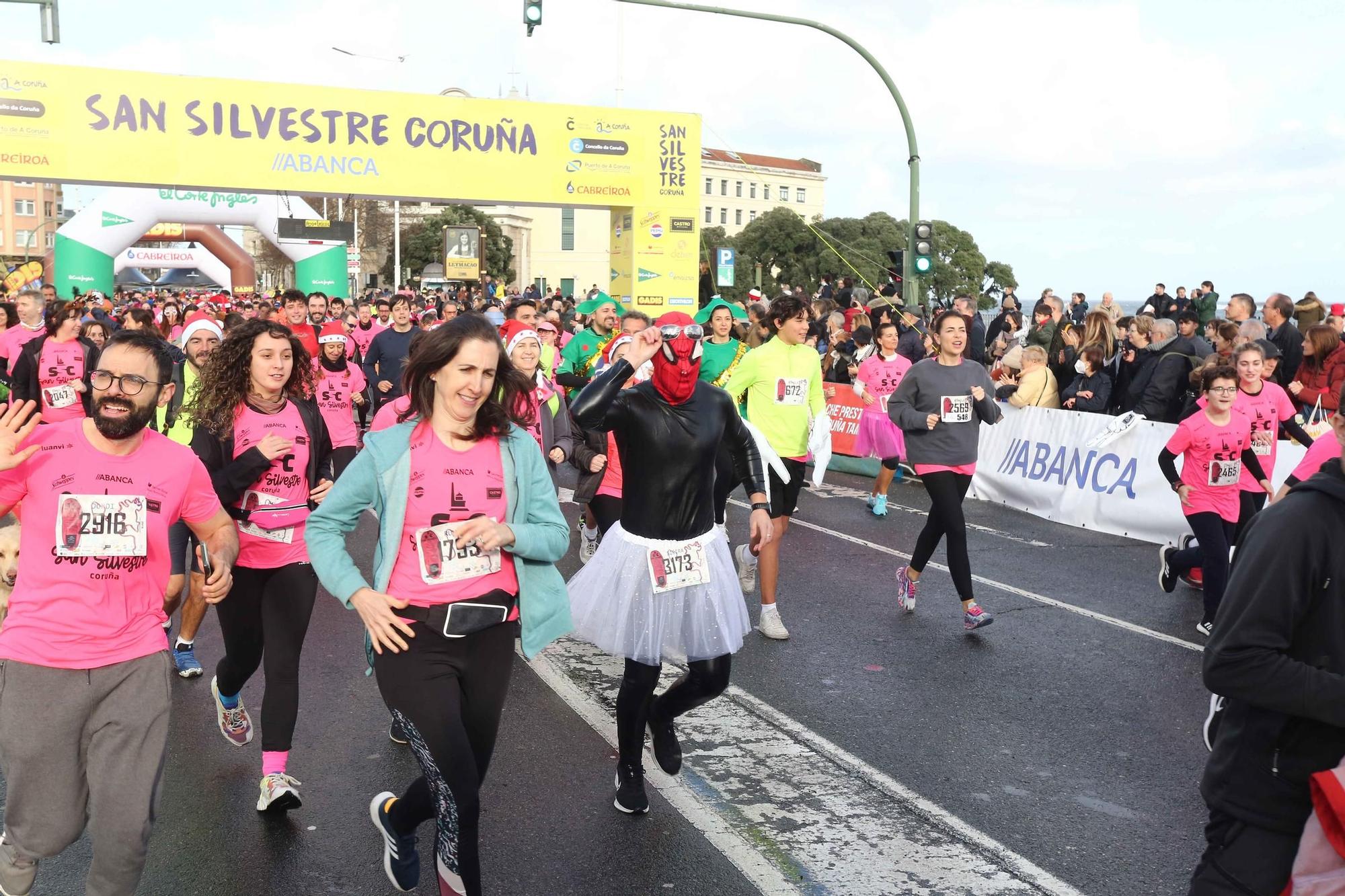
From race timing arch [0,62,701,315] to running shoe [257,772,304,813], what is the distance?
1911 cm

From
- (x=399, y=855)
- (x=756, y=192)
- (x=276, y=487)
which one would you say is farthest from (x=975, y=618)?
(x=756, y=192)

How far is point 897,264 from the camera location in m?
19.8

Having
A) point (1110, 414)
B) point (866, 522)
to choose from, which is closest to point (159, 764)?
point (866, 522)

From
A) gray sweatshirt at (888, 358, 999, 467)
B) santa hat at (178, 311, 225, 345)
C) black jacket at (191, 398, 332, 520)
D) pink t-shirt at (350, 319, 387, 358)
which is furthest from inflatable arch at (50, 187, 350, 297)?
black jacket at (191, 398, 332, 520)

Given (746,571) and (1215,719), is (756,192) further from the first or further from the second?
(1215,719)

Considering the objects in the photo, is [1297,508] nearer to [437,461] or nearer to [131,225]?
[437,461]

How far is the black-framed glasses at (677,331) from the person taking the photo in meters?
4.61

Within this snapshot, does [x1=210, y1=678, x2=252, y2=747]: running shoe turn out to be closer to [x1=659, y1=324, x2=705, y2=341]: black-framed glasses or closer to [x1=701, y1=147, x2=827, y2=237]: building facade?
[x1=659, y1=324, x2=705, y2=341]: black-framed glasses

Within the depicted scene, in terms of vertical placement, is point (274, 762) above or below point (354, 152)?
below

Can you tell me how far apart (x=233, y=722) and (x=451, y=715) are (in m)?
2.25

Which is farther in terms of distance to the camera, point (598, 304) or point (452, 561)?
point (598, 304)

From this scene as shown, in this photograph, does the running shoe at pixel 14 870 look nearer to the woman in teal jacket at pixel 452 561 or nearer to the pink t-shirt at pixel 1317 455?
the woman in teal jacket at pixel 452 561

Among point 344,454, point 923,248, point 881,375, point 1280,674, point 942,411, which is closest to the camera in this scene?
point 1280,674

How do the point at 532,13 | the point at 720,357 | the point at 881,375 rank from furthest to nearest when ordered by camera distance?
1. the point at 532,13
2. the point at 881,375
3. the point at 720,357
